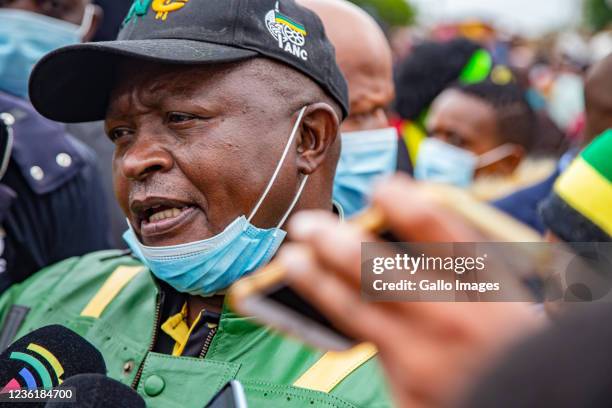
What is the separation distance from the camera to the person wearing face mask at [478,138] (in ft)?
18.7

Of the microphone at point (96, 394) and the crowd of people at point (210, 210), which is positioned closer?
the crowd of people at point (210, 210)

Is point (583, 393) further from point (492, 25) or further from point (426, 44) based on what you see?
point (492, 25)

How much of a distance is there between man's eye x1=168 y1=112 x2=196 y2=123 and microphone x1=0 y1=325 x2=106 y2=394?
658 millimetres

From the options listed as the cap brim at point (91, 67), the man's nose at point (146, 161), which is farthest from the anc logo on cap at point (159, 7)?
the man's nose at point (146, 161)

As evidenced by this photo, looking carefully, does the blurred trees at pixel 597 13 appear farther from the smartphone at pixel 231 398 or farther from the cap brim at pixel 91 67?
the smartphone at pixel 231 398

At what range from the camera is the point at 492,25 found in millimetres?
14102

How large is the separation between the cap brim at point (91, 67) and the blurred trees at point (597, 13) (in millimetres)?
36056

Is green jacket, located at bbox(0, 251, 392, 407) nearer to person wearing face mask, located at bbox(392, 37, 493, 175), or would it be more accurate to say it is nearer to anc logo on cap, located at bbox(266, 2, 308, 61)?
anc logo on cap, located at bbox(266, 2, 308, 61)

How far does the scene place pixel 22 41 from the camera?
3.69 metres

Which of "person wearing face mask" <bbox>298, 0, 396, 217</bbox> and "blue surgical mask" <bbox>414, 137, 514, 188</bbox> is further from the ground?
"person wearing face mask" <bbox>298, 0, 396, 217</bbox>

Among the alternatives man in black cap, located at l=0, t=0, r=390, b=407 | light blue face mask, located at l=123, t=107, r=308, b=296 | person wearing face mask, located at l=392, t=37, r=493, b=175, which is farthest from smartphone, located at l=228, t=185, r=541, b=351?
person wearing face mask, located at l=392, t=37, r=493, b=175

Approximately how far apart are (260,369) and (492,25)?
41.6 ft

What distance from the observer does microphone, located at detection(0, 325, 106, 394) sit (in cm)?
211

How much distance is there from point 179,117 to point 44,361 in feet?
2.46
